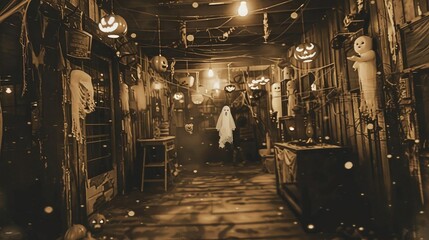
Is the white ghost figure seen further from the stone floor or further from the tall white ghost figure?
the stone floor

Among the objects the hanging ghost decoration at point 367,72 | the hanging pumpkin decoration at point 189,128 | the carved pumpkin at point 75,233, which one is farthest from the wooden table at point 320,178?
the hanging pumpkin decoration at point 189,128

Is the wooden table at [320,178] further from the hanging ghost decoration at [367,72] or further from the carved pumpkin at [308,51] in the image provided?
the carved pumpkin at [308,51]

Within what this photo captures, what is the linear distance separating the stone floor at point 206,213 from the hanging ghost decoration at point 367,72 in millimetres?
2129

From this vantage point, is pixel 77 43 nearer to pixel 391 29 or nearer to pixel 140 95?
pixel 140 95

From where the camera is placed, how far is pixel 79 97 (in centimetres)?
428

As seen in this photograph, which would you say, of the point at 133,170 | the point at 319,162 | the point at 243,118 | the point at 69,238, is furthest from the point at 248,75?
the point at 69,238

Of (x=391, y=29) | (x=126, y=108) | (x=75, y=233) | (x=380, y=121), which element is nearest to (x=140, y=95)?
(x=126, y=108)

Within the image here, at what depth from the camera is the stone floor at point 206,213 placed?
417 cm

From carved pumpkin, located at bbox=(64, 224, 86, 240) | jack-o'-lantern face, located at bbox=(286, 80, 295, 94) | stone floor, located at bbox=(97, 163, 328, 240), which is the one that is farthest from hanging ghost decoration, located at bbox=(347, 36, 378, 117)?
carved pumpkin, located at bbox=(64, 224, 86, 240)

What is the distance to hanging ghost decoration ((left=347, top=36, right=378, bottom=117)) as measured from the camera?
394 cm

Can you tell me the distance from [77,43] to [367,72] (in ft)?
14.3

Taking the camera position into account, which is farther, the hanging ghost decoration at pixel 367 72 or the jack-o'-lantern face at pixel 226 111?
the jack-o'-lantern face at pixel 226 111

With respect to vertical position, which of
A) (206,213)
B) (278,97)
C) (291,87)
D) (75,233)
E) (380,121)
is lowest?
(206,213)

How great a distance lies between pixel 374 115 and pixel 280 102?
205 inches
